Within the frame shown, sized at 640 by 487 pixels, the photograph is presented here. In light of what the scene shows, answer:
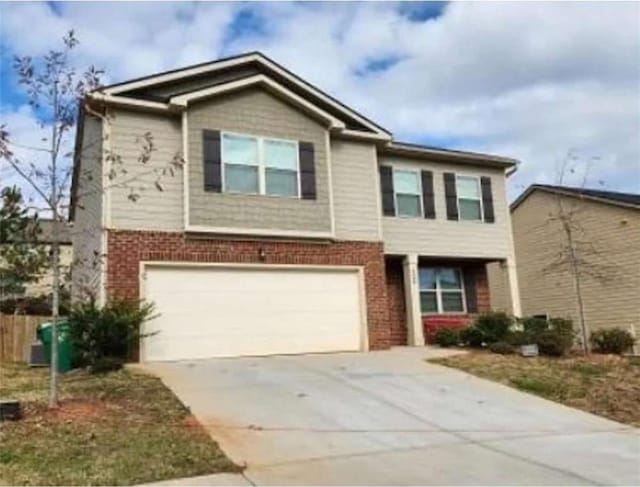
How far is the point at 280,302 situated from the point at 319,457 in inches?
351

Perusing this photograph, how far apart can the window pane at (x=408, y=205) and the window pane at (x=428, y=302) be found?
2.47 meters

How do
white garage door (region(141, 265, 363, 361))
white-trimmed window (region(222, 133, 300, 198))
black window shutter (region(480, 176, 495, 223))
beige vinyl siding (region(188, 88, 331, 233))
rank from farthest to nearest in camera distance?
black window shutter (region(480, 176, 495, 223)) < white-trimmed window (region(222, 133, 300, 198)) < beige vinyl siding (region(188, 88, 331, 233)) < white garage door (region(141, 265, 363, 361))

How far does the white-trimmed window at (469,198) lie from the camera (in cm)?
2155

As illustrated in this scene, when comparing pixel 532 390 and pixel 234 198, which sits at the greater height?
pixel 234 198

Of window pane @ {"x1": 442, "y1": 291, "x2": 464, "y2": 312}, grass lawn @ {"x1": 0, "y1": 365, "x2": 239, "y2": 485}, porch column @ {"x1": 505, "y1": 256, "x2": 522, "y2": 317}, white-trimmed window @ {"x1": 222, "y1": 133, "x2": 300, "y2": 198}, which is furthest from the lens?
window pane @ {"x1": 442, "y1": 291, "x2": 464, "y2": 312}

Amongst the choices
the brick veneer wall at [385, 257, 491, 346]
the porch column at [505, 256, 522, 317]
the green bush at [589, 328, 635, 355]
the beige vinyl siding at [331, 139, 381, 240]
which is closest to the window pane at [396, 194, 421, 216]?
the brick veneer wall at [385, 257, 491, 346]

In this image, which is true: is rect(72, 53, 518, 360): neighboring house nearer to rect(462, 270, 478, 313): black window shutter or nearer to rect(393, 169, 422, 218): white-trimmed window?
rect(393, 169, 422, 218): white-trimmed window

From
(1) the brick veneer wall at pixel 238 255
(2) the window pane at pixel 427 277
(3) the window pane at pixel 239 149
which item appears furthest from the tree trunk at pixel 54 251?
(2) the window pane at pixel 427 277

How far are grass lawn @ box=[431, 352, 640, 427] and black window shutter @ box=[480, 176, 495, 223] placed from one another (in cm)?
605

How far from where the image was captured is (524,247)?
2789 centimetres

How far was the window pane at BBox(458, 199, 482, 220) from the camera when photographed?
21516mm

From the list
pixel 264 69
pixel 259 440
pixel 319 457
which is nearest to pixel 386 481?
pixel 319 457

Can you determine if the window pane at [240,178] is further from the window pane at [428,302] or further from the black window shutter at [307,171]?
the window pane at [428,302]

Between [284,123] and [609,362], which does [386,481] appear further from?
[284,123]
